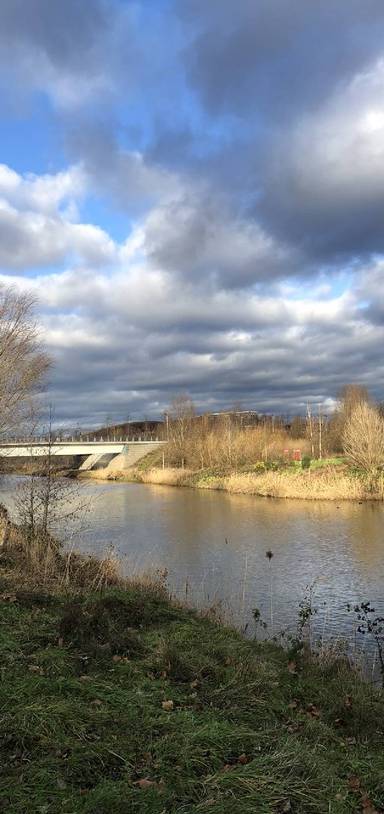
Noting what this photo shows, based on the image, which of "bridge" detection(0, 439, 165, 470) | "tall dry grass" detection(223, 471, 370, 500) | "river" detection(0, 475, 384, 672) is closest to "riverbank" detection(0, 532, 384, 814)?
"river" detection(0, 475, 384, 672)

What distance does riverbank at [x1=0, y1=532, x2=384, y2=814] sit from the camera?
3883mm

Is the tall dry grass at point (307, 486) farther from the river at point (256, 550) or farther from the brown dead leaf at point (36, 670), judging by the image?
the brown dead leaf at point (36, 670)

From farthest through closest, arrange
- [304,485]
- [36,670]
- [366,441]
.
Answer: [366,441] < [304,485] < [36,670]

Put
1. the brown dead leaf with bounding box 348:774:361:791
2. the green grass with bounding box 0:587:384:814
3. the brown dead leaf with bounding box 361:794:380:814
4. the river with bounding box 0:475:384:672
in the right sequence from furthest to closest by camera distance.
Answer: the river with bounding box 0:475:384:672 → the brown dead leaf with bounding box 348:774:361:791 → the brown dead leaf with bounding box 361:794:380:814 → the green grass with bounding box 0:587:384:814

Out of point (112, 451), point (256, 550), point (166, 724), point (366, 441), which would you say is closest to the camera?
point (166, 724)

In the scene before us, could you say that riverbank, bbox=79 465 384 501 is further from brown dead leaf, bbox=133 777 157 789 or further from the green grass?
brown dead leaf, bbox=133 777 157 789

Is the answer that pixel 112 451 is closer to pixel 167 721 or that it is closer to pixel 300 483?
pixel 300 483

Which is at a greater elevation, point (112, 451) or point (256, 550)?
point (112, 451)

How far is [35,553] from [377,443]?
29445mm

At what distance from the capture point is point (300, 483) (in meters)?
36.5

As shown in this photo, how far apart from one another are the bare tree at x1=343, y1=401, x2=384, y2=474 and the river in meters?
6.07

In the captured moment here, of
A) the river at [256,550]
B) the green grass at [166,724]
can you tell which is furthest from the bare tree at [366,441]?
the green grass at [166,724]

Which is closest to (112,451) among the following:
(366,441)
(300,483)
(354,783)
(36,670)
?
(300,483)

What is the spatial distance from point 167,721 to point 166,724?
36mm
